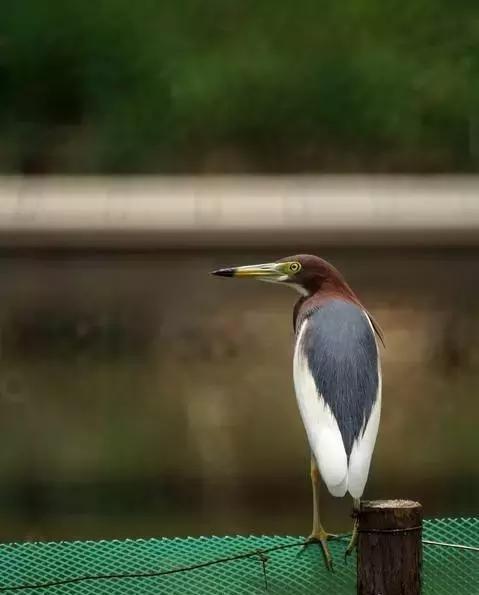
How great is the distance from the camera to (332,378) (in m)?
1.42

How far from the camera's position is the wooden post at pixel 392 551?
47.9 inches

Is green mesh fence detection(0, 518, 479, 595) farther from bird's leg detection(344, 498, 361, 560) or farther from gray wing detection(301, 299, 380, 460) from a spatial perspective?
gray wing detection(301, 299, 380, 460)

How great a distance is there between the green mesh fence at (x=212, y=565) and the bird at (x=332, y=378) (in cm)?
3

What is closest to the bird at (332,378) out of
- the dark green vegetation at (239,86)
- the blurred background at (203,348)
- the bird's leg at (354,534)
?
the bird's leg at (354,534)

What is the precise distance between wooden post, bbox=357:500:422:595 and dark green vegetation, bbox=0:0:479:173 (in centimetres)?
315

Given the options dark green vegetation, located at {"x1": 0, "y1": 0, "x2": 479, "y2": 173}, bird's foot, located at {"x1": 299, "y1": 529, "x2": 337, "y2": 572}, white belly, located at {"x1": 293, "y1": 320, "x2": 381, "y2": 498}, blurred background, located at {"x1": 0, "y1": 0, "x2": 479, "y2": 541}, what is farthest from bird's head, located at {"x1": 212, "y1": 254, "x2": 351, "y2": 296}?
dark green vegetation, located at {"x1": 0, "y1": 0, "x2": 479, "y2": 173}

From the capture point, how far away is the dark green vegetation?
Answer: 4.40 metres

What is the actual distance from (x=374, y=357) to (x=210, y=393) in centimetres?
218

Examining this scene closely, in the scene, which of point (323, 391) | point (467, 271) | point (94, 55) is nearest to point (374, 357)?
point (323, 391)

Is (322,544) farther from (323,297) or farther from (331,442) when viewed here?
(323,297)

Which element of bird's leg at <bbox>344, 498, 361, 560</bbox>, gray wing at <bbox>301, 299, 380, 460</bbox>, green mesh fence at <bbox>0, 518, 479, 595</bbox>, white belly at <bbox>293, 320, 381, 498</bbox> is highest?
gray wing at <bbox>301, 299, 380, 460</bbox>

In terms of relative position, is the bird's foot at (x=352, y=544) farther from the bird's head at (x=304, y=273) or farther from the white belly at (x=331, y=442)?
the bird's head at (x=304, y=273)

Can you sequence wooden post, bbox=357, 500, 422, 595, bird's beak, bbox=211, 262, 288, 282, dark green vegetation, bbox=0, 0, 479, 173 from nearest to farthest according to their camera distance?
wooden post, bbox=357, 500, 422, 595 < bird's beak, bbox=211, 262, 288, 282 < dark green vegetation, bbox=0, 0, 479, 173

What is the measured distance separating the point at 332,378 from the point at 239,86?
321cm
